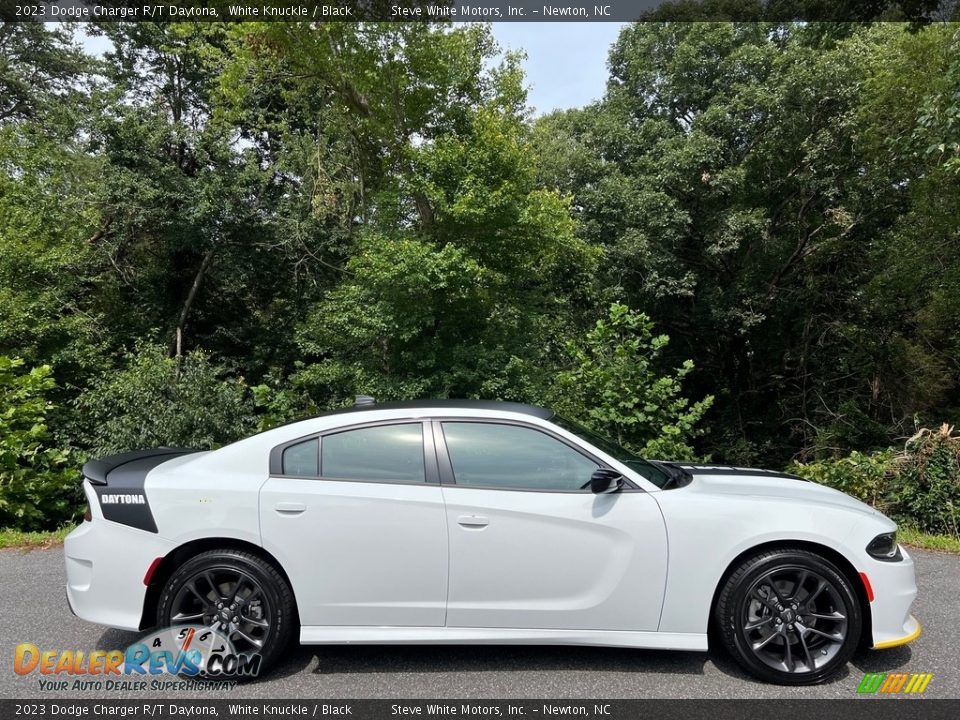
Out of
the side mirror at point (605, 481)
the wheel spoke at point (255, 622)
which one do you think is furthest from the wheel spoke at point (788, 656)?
the wheel spoke at point (255, 622)

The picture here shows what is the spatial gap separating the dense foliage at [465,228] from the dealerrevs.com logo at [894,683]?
501 cm

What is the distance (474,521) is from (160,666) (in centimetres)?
186

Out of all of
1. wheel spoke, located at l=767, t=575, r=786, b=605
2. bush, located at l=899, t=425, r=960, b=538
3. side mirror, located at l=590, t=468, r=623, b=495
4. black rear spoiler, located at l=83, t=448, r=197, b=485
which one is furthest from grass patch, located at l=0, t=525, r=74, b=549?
bush, located at l=899, t=425, r=960, b=538

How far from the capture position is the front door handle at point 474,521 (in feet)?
10.7

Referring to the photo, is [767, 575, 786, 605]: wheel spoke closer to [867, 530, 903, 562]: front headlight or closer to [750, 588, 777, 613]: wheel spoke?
[750, 588, 777, 613]: wheel spoke

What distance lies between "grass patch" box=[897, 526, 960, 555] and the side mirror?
410 centimetres

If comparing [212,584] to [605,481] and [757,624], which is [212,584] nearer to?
[605,481]

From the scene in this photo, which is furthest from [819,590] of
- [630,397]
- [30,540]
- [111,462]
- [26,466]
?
[26,466]

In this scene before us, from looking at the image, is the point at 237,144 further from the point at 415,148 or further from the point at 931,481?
the point at 931,481

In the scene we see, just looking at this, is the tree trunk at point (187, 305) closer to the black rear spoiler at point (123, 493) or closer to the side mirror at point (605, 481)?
the black rear spoiler at point (123, 493)

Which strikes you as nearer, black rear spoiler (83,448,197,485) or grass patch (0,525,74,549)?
black rear spoiler (83,448,197,485)

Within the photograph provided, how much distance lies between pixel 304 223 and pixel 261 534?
12.9 metres

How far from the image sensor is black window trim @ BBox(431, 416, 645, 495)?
3353mm

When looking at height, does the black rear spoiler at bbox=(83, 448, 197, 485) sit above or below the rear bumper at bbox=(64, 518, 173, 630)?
above
